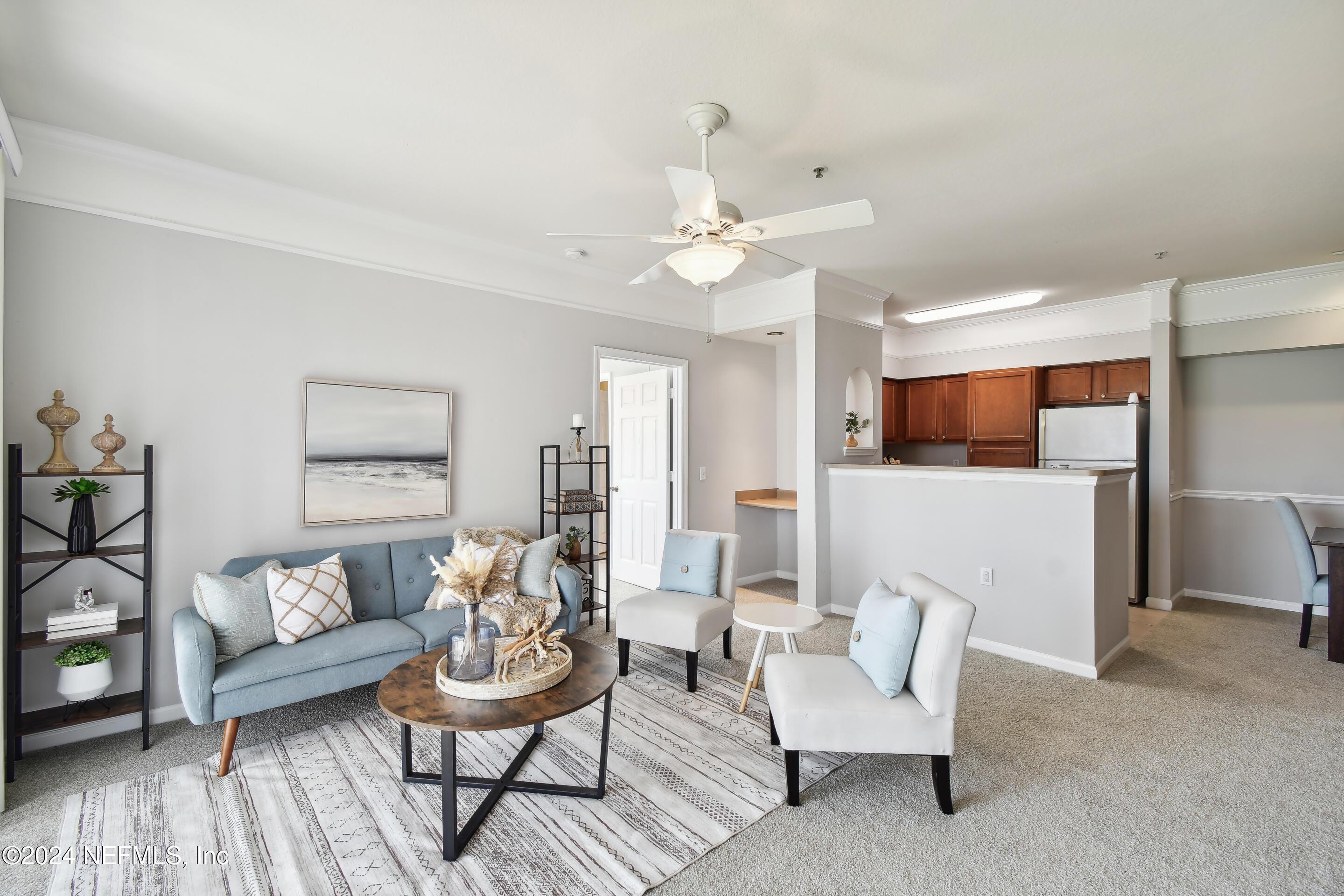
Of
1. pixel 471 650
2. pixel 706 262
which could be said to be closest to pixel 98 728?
pixel 471 650

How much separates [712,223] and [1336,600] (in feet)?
14.7

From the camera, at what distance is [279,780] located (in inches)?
94.5

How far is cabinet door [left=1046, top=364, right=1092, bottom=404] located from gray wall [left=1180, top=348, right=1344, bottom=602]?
2.40 feet

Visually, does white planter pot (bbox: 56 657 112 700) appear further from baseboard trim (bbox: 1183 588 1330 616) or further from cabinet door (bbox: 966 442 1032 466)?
baseboard trim (bbox: 1183 588 1330 616)

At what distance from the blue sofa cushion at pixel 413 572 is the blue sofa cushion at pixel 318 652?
259 mm

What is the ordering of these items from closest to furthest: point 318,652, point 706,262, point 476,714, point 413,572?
point 476,714 → point 706,262 → point 318,652 → point 413,572

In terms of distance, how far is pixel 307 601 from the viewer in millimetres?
2859

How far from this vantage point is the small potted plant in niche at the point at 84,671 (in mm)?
2520

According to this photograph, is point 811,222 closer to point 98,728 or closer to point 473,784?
point 473,784

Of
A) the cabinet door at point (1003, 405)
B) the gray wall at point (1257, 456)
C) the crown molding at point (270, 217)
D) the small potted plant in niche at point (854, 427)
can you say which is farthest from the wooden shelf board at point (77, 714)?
the gray wall at point (1257, 456)

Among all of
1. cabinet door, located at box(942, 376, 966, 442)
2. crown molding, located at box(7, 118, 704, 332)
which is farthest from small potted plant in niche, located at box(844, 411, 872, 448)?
crown molding, located at box(7, 118, 704, 332)

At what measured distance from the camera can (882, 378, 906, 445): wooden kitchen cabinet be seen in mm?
6836

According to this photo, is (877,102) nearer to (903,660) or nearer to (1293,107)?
Result: (1293,107)

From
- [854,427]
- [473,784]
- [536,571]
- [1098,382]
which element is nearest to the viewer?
[473,784]
